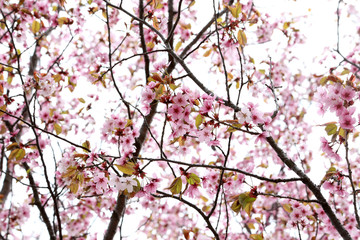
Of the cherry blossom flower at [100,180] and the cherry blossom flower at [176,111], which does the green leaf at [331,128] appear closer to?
the cherry blossom flower at [176,111]

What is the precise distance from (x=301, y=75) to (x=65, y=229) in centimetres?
556

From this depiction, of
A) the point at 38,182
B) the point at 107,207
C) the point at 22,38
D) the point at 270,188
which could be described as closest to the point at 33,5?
the point at 22,38

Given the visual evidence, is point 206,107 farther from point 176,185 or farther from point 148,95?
point 176,185

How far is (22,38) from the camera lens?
344 centimetres

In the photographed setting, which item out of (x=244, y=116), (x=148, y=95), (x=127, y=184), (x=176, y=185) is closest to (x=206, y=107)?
(x=244, y=116)

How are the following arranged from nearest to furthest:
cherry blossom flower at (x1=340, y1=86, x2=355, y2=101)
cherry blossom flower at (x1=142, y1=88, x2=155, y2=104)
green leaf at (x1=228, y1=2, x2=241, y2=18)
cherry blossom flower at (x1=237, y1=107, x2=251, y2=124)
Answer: cherry blossom flower at (x1=340, y1=86, x2=355, y2=101) < cherry blossom flower at (x1=237, y1=107, x2=251, y2=124) < cherry blossom flower at (x1=142, y1=88, x2=155, y2=104) < green leaf at (x1=228, y1=2, x2=241, y2=18)

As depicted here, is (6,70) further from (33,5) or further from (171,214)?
(171,214)

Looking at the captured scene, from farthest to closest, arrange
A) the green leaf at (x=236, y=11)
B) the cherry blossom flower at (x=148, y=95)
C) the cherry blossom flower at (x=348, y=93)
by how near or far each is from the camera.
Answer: the green leaf at (x=236, y=11) < the cherry blossom flower at (x=148, y=95) < the cherry blossom flower at (x=348, y=93)

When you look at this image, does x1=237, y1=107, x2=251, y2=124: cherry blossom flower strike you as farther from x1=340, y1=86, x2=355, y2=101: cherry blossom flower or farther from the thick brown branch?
x1=340, y1=86, x2=355, y2=101: cherry blossom flower

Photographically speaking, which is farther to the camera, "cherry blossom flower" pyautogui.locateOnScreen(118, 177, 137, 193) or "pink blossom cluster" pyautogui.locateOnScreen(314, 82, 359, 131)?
"cherry blossom flower" pyautogui.locateOnScreen(118, 177, 137, 193)

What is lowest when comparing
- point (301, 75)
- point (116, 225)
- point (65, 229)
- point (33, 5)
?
point (116, 225)

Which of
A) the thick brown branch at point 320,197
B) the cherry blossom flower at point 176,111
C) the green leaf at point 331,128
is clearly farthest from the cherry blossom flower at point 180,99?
the green leaf at point 331,128

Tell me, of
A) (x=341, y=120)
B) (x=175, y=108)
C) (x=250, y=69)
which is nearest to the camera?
(x=341, y=120)

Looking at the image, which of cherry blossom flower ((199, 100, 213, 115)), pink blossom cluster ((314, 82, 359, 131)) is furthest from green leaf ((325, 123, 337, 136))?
cherry blossom flower ((199, 100, 213, 115))
